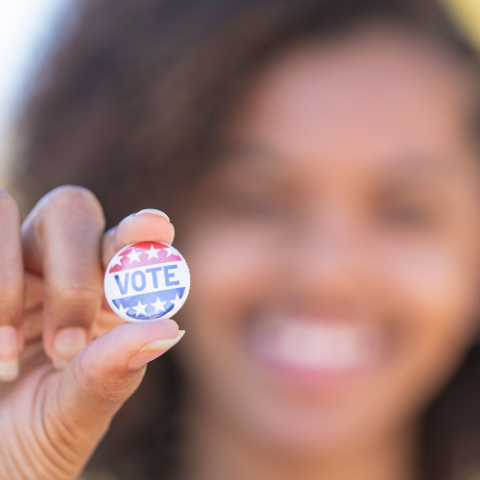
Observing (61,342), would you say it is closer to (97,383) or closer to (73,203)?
(97,383)

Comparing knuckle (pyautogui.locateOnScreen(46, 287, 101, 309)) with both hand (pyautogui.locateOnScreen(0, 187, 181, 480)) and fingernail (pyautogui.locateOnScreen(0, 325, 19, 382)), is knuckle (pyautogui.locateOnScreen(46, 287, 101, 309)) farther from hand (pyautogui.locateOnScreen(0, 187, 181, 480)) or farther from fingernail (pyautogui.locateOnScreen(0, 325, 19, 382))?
fingernail (pyautogui.locateOnScreen(0, 325, 19, 382))

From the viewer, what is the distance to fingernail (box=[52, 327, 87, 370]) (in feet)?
4.29

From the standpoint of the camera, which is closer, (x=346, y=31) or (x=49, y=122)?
(x=346, y=31)

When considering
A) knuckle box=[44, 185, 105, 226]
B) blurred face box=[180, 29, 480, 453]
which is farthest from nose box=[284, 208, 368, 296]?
knuckle box=[44, 185, 105, 226]

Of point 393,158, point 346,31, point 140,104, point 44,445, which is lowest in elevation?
point 44,445

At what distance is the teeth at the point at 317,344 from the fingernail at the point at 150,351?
1.31m

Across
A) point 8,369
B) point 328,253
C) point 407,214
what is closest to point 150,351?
point 8,369

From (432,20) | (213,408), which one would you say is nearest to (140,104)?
(432,20)

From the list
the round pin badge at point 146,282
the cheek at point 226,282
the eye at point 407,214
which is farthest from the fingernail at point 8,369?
the eye at point 407,214

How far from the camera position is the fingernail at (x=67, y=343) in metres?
1.31

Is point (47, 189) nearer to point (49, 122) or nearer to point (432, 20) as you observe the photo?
point (49, 122)

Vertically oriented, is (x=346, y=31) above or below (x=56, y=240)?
above

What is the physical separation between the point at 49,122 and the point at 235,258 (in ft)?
4.05

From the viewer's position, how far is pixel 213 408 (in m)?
2.69
